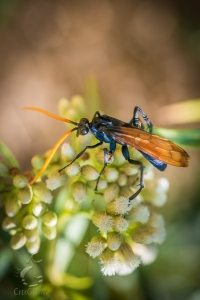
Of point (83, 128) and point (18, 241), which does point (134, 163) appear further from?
point (18, 241)

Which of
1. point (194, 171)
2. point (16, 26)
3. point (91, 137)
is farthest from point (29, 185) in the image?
point (16, 26)

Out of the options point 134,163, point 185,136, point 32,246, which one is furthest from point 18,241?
point 185,136

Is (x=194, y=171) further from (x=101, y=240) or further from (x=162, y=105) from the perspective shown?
(x=101, y=240)

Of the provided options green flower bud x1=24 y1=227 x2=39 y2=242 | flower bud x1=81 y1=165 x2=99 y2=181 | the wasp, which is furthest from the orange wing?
green flower bud x1=24 y1=227 x2=39 y2=242

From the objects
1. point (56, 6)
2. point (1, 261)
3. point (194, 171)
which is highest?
point (56, 6)

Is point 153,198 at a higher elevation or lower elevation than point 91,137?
lower

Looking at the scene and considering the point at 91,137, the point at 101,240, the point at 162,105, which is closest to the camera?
the point at 101,240
